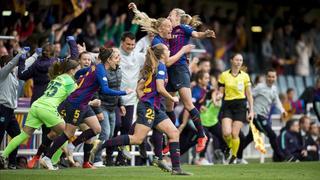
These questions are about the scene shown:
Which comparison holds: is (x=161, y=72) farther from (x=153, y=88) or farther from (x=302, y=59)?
(x=302, y=59)

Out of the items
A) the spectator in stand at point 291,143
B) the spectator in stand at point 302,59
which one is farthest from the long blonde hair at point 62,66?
the spectator in stand at point 302,59

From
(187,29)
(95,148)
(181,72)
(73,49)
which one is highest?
(187,29)

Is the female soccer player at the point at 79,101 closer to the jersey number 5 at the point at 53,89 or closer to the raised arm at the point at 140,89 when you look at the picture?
the jersey number 5 at the point at 53,89

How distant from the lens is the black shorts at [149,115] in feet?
47.4

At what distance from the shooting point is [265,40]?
27.5m

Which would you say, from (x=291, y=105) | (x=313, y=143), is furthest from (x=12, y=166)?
(x=291, y=105)

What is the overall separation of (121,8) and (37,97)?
7.32 m

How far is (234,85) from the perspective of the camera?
1878cm

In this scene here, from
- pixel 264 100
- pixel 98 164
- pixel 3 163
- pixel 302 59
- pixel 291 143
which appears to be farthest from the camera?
pixel 302 59

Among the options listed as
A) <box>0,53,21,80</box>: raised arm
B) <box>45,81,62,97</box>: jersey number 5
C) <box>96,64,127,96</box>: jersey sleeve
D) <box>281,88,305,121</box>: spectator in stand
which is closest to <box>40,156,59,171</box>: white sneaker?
<box>45,81,62,97</box>: jersey number 5

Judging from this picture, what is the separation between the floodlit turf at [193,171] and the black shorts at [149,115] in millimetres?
765

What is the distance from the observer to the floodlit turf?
45.4 feet

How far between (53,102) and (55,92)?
6.3 inches

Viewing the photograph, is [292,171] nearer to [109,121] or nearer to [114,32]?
[109,121]
